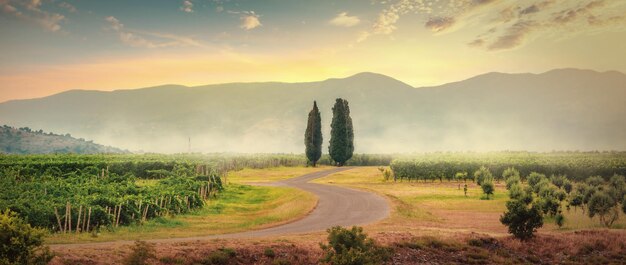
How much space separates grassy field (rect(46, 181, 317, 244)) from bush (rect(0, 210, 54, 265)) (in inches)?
361

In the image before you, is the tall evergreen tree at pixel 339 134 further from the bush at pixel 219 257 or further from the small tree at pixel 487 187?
the bush at pixel 219 257

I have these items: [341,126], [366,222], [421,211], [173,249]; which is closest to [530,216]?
[366,222]

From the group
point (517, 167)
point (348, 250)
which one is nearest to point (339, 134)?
point (517, 167)

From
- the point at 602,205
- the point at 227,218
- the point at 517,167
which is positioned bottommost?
the point at 227,218

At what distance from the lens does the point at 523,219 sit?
2720 centimetres

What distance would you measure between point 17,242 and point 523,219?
2503cm

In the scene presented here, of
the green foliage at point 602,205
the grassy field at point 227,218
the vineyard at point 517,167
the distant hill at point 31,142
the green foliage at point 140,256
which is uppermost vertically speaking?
the distant hill at point 31,142

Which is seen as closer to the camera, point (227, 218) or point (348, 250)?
point (348, 250)

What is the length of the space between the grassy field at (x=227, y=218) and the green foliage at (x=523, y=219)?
15.4 meters

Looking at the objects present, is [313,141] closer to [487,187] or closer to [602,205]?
[487,187]

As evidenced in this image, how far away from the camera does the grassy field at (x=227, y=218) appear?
27578mm

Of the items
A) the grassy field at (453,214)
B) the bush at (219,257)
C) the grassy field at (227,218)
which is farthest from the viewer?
the grassy field at (453,214)

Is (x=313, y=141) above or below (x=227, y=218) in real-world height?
above

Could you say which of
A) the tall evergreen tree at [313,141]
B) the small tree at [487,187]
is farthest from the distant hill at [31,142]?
the small tree at [487,187]
